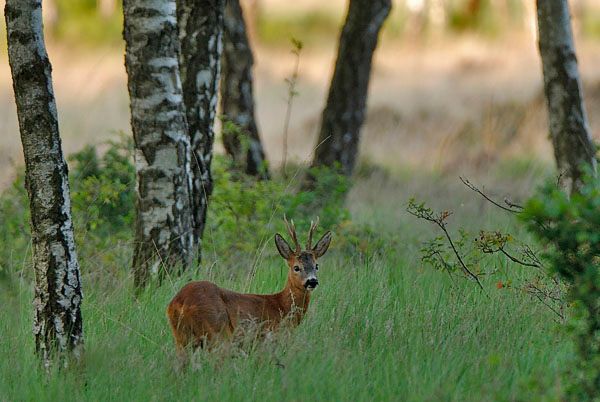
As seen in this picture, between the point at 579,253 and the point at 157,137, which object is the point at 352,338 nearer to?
the point at 579,253

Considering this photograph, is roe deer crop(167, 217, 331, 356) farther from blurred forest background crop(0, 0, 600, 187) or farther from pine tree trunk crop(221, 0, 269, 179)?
pine tree trunk crop(221, 0, 269, 179)

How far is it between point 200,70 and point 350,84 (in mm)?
4481

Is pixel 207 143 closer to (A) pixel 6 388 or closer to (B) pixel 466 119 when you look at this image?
(A) pixel 6 388

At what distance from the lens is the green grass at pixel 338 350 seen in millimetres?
5703

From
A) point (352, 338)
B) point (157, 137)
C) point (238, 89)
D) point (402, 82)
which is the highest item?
point (402, 82)

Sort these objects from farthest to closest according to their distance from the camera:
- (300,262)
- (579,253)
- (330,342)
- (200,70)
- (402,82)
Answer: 1. (402,82)
2. (200,70)
3. (300,262)
4. (330,342)
5. (579,253)

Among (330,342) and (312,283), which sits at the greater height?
(312,283)

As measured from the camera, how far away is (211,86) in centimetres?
898

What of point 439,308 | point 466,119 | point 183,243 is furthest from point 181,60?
point 466,119

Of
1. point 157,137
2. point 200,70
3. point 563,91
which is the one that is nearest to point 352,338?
point 157,137

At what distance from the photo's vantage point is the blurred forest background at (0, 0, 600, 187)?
1928 cm

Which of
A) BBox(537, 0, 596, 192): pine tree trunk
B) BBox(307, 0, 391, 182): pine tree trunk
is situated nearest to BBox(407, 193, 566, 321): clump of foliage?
BBox(537, 0, 596, 192): pine tree trunk

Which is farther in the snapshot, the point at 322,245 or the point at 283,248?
the point at 322,245

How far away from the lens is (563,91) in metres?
10.6
